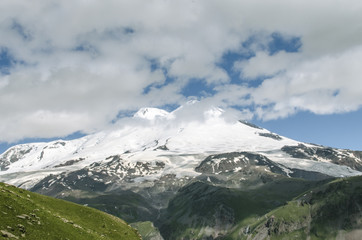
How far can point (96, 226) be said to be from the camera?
5581 centimetres

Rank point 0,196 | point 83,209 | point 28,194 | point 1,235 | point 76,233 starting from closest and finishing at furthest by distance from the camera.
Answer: point 1,235
point 0,196
point 76,233
point 28,194
point 83,209

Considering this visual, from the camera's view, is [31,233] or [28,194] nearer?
[31,233]

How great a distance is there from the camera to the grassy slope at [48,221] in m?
35.2

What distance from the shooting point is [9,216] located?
118 feet

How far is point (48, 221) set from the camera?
136 ft

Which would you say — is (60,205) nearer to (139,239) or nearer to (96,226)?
(96,226)

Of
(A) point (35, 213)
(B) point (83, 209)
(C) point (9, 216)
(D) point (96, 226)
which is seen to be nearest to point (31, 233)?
(C) point (9, 216)

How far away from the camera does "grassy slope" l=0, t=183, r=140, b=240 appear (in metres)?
35.2

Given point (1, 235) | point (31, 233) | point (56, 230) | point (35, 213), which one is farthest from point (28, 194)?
point (1, 235)

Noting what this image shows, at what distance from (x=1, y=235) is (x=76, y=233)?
1352 centimetres

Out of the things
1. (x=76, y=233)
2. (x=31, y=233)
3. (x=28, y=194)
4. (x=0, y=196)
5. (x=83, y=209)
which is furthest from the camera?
(x=83, y=209)

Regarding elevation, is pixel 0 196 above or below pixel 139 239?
above

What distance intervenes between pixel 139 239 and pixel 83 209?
38.3 ft

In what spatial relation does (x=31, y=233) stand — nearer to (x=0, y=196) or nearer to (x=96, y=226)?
(x=0, y=196)
